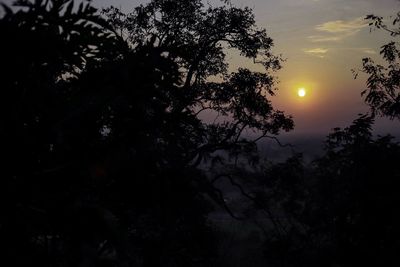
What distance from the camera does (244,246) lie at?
45719 mm

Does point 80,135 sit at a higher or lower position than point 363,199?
lower

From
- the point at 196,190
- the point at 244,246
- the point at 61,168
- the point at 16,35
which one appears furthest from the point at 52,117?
the point at 244,246

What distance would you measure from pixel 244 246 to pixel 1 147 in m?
42.7

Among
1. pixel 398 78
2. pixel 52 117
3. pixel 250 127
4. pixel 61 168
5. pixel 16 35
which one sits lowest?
pixel 61 168

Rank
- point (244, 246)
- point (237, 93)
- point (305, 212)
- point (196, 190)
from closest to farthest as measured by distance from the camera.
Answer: point (196, 190) < point (237, 93) < point (305, 212) < point (244, 246)

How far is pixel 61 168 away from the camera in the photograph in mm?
4875

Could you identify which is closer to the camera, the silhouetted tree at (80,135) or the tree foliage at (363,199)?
the silhouetted tree at (80,135)

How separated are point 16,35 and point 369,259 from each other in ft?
56.2

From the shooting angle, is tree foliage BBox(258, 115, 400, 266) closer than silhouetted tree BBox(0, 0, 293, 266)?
No

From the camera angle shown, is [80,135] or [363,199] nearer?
[80,135]

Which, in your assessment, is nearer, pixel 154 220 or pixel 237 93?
pixel 154 220

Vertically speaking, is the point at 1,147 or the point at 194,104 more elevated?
the point at 194,104

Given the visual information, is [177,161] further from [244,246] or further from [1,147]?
[244,246]

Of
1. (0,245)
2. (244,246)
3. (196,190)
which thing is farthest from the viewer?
(244,246)
